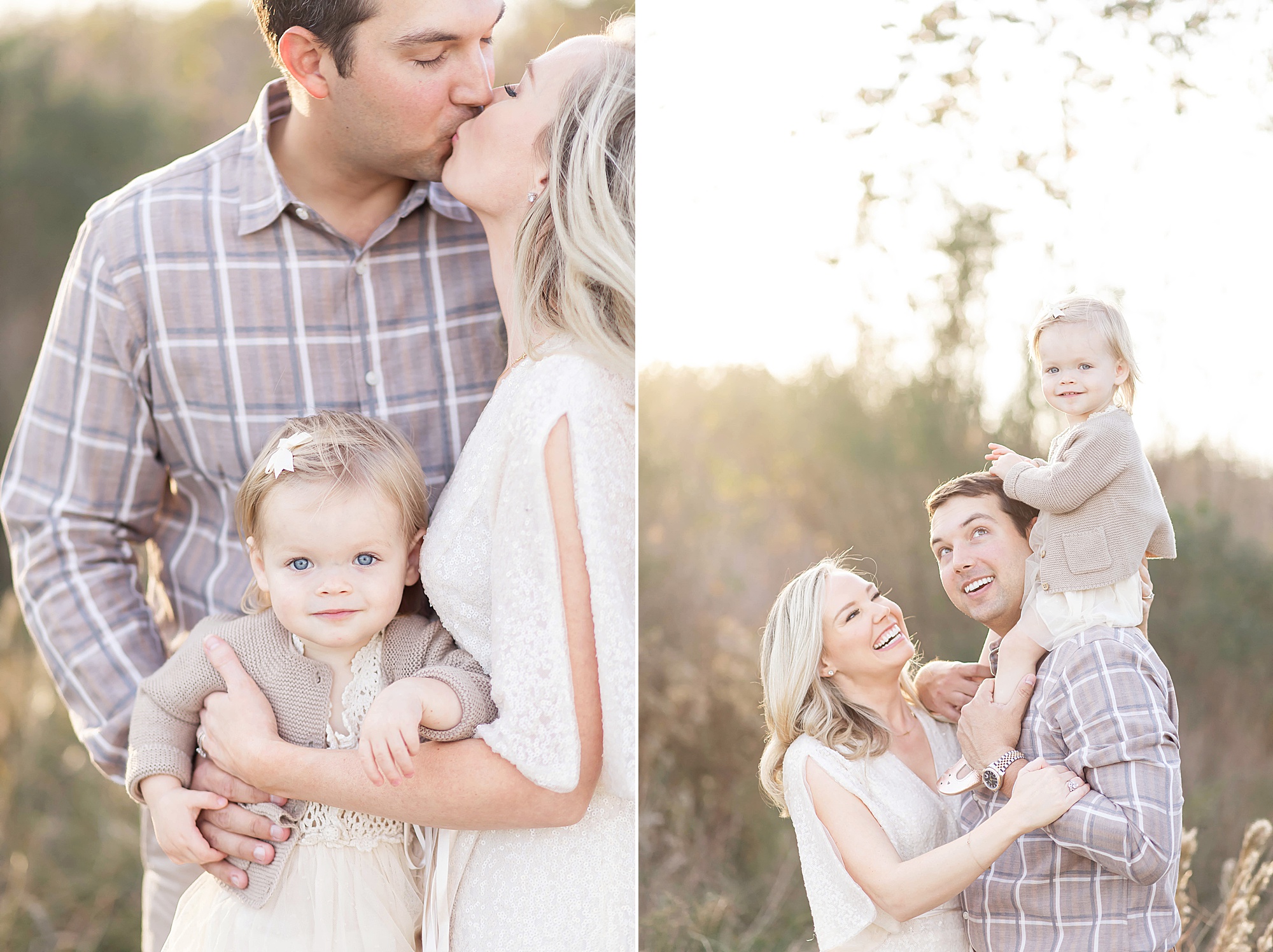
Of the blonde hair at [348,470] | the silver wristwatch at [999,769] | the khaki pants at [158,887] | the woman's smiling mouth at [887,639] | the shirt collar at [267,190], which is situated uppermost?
the shirt collar at [267,190]

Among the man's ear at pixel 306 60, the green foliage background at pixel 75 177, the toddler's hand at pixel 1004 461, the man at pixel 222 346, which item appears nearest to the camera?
the toddler's hand at pixel 1004 461

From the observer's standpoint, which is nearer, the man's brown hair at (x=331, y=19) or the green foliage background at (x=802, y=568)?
the man's brown hair at (x=331, y=19)

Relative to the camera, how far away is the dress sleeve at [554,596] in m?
1.73

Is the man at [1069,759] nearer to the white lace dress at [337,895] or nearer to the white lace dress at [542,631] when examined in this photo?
the white lace dress at [542,631]

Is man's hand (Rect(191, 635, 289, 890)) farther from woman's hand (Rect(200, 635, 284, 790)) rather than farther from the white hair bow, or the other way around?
the white hair bow

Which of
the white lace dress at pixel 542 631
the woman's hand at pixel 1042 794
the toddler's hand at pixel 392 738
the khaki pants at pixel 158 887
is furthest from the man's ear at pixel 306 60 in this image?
the woman's hand at pixel 1042 794

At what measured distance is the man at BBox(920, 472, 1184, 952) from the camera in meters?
1.46

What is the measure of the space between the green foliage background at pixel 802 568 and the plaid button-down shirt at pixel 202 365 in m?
1.18

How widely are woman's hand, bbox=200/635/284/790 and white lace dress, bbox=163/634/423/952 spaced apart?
0.34ft

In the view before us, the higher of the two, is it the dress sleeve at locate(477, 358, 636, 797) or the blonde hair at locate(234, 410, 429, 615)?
the blonde hair at locate(234, 410, 429, 615)

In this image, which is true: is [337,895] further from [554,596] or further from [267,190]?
[267,190]

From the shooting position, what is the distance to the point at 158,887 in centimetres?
257

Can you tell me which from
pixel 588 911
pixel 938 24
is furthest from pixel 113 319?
pixel 938 24

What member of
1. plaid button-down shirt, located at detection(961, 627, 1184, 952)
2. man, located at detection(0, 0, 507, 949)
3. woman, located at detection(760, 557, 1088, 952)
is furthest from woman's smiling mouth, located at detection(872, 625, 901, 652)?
man, located at detection(0, 0, 507, 949)
